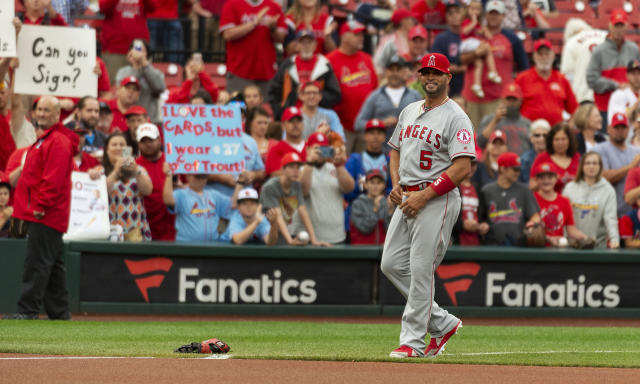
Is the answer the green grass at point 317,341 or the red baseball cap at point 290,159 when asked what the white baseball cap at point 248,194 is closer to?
the red baseball cap at point 290,159

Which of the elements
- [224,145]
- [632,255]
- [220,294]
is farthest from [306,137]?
[632,255]

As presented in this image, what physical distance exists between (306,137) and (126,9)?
3790mm

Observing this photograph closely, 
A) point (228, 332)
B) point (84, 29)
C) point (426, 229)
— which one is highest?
point (84, 29)

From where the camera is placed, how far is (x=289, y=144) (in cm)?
1509

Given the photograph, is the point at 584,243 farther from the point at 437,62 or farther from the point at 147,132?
the point at 437,62

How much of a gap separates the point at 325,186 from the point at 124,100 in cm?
322

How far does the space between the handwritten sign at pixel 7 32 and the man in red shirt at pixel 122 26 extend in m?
4.08

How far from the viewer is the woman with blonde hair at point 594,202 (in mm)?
14922

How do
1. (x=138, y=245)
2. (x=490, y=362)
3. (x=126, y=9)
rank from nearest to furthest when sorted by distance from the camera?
(x=490, y=362), (x=138, y=245), (x=126, y=9)

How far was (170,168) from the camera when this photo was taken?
46.3ft

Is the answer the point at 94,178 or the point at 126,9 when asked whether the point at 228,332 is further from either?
the point at 126,9

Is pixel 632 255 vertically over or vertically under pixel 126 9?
under

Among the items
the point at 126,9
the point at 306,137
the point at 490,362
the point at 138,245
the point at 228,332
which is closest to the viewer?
the point at 490,362

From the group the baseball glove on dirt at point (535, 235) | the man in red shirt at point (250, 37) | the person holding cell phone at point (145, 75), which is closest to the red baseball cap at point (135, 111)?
the person holding cell phone at point (145, 75)
